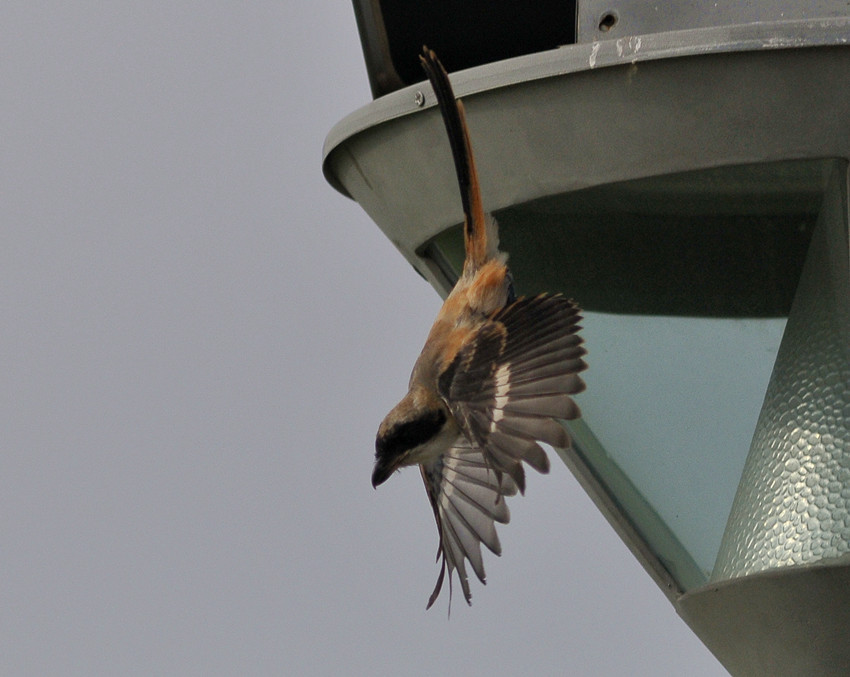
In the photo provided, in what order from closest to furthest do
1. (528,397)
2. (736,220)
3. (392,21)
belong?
(528,397), (736,220), (392,21)

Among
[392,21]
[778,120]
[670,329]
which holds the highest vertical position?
[392,21]

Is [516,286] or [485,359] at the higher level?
[516,286]

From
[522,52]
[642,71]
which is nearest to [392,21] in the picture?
[522,52]

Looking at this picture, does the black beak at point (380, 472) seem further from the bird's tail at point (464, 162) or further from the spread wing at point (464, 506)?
the bird's tail at point (464, 162)

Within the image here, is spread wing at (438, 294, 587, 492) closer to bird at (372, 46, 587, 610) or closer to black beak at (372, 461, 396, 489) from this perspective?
bird at (372, 46, 587, 610)

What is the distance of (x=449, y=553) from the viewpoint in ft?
13.8

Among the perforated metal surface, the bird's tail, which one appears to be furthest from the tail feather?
the perforated metal surface

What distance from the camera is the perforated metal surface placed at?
11.8 ft

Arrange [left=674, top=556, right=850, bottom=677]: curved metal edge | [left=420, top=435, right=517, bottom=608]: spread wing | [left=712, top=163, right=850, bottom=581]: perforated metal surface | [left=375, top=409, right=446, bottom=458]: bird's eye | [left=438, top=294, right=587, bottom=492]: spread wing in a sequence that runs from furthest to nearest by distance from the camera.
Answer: [left=420, top=435, right=517, bottom=608]: spread wing, [left=375, top=409, right=446, bottom=458]: bird's eye, [left=712, top=163, right=850, bottom=581]: perforated metal surface, [left=674, top=556, right=850, bottom=677]: curved metal edge, [left=438, top=294, right=587, bottom=492]: spread wing

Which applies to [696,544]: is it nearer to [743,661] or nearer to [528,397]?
[743,661]

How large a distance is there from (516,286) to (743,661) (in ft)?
3.69

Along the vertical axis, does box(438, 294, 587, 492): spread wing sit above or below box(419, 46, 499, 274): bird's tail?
below

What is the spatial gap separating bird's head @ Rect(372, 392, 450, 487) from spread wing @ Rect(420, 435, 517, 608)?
14 centimetres

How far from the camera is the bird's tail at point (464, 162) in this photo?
3654 millimetres
